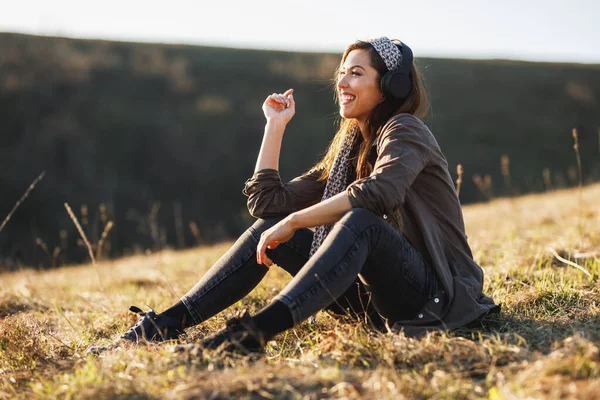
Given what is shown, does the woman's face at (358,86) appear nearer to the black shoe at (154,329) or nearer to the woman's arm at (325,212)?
the woman's arm at (325,212)

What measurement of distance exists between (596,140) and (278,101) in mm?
22670

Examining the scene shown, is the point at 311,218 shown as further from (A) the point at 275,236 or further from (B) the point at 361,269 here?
(B) the point at 361,269

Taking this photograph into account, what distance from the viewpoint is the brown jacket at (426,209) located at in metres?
2.87

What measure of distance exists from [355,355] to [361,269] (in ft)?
1.31

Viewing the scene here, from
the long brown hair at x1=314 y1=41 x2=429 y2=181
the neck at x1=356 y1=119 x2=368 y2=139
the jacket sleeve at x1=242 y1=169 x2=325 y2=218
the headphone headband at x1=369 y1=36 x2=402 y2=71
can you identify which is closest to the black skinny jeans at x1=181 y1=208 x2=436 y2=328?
the jacket sleeve at x1=242 y1=169 x2=325 y2=218

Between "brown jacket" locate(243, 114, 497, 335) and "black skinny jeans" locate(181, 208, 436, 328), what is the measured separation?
7 centimetres

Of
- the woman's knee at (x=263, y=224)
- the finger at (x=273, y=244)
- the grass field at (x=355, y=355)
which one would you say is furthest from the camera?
the woman's knee at (x=263, y=224)

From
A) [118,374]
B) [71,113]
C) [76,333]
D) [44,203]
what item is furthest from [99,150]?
[118,374]

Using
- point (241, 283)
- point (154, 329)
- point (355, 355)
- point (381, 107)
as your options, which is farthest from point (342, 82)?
point (154, 329)

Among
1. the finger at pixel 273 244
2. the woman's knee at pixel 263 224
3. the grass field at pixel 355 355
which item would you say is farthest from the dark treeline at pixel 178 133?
the finger at pixel 273 244

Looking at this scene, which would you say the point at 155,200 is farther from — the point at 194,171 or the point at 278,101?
the point at 278,101

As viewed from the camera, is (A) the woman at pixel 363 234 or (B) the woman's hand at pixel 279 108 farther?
(B) the woman's hand at pixel 279 108

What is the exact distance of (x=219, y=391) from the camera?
7.73 ft

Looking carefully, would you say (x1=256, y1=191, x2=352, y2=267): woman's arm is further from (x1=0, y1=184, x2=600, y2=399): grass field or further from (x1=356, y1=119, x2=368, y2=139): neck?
(x1=356, y1=119, x2=368, y2=139): neck
